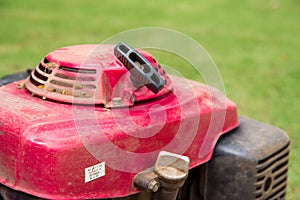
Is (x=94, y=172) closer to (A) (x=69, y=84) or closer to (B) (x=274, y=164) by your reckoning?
(A) (x=69, y=84)

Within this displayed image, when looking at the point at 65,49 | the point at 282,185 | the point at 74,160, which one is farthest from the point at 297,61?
the point at 74,160

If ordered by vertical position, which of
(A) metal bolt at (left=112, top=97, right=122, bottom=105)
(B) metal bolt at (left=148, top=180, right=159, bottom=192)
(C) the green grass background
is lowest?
(C) the green grass background

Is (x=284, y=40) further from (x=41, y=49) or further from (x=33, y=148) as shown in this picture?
(x=33, y=148)

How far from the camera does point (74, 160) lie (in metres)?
1.47

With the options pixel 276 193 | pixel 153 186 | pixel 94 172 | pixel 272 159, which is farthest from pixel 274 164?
pixel 94 172

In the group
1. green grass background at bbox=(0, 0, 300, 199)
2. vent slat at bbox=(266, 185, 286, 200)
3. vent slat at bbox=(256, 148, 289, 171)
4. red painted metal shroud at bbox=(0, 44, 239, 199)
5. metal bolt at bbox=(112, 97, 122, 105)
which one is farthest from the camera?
green grass background at bbox=(0, 0, 300, 199)

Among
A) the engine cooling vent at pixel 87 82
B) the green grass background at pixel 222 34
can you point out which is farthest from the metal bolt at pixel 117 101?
the green grass background at pixel 222 34

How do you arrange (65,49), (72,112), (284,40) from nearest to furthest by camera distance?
(72,112) < (65,49) < (284,40)

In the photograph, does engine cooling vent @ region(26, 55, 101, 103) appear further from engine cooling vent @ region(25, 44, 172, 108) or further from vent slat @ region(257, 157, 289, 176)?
vent slat @ region(257, 157, 289, 176)

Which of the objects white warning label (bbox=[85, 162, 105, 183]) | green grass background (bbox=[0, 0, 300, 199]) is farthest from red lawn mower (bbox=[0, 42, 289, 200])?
green grass background (bbox=[0, 0, 300, 199])

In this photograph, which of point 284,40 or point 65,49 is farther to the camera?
point 284,40

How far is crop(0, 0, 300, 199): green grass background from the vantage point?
13.1 feet

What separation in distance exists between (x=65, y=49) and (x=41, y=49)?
134 inches

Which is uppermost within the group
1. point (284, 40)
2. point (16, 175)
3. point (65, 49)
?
point (65, 49)
